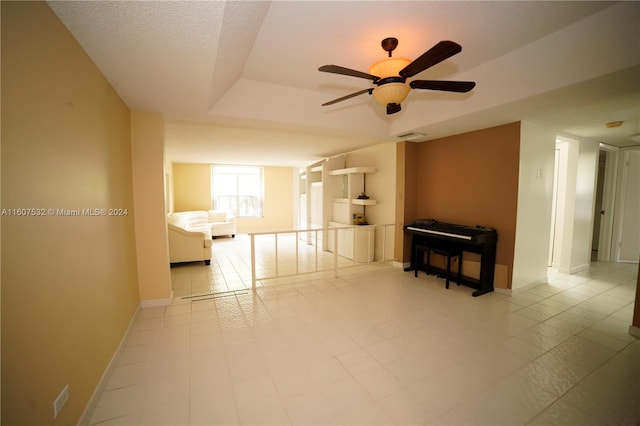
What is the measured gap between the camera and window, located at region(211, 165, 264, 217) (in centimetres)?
852

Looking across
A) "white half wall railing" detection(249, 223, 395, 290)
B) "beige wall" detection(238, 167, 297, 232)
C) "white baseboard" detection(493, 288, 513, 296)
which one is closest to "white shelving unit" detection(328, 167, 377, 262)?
"white half wall railing" detection(249, 223, 395, 290)

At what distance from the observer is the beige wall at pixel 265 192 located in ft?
26.5

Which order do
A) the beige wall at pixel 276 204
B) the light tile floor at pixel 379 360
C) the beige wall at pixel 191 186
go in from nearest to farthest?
the light tile floor at pixel 379 360, the beige wall at pixel 191 186, the beige wall at pixel 276 204

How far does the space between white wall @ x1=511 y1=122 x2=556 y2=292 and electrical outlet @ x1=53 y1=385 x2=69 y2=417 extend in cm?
447

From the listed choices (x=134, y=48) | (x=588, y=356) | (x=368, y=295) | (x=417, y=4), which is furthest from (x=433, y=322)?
(x=134, y=48)

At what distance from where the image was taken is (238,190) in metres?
8.83

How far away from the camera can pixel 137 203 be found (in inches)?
112

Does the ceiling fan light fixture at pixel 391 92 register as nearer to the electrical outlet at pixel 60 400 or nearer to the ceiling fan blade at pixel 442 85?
the ceiling fan blade at pixel 442 85

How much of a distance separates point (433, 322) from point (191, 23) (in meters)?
3.23

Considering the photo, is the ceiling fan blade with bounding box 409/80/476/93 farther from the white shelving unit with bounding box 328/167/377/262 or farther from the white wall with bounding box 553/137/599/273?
the white wall with bounding box 553/137/599/273

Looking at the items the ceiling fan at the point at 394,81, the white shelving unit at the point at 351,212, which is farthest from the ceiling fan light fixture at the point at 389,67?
the white shelving unit at the point at 351,212

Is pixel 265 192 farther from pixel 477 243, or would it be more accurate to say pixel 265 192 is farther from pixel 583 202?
pixel 583 202

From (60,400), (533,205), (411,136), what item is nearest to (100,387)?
(60,400)

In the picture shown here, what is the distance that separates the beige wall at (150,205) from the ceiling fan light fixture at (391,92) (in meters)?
2.53
